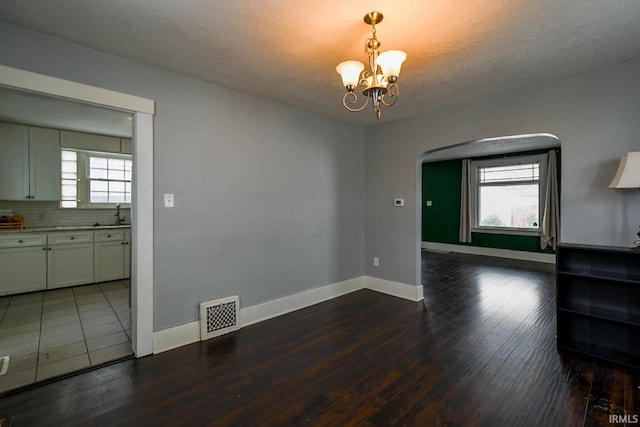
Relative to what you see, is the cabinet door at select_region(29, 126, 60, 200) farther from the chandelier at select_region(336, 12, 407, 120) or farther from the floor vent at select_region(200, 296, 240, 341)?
the chandelier at select_region(336, 12, 407, 120)

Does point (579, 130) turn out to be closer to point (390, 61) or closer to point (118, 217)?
point (390, 61)

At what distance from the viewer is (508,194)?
6.96 m

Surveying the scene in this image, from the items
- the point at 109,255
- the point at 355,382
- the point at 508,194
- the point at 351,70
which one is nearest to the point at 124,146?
the point at 109,255

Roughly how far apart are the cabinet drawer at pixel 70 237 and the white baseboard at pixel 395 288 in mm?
4358

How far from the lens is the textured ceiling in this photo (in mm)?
1741

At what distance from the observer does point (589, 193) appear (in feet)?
8.55

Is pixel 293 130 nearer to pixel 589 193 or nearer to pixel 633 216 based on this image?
pixel 589 193

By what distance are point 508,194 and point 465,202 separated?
940mm

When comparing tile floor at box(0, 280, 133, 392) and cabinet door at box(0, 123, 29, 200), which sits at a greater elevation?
cabinet door at box(0, 123, 29, 200)

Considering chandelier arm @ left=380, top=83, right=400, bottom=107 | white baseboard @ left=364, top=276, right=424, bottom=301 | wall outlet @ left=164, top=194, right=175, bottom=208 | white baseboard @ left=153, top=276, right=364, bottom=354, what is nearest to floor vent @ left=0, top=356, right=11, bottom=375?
white baseboard @ left=153, top=276, right=364, bottom=354

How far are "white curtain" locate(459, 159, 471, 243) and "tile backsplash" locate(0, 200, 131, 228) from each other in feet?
24.7

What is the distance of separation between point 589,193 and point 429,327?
6.33 feet

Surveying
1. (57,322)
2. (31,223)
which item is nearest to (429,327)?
(57,322)

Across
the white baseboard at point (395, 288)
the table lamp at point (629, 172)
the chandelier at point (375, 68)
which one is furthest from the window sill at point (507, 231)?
the chandelier at point (375, 68)
